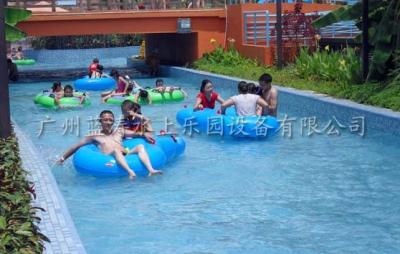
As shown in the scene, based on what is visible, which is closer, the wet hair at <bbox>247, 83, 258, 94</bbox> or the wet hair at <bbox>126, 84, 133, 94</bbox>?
the wet hair at <bbox>247, 83, 258, 94</bbox>

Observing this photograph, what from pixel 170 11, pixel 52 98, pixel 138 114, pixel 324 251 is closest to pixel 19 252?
Answer: pixel 324 251

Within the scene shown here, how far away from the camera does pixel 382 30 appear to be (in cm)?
1276

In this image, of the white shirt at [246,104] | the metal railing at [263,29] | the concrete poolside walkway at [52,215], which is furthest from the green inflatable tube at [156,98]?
the concrete poolside walkway at [52,215]

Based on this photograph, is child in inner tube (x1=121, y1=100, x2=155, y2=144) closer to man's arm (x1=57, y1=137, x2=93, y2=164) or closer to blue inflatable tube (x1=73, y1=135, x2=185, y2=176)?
blue inflatable tube (x1=73, y1=135, x2=185, y2=176)

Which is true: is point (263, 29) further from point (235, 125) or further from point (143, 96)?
point (235, 125)

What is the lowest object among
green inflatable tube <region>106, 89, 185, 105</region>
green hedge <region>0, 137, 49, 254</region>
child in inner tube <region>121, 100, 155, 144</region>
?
green inflatable tube <region>106, 89, 185, 105</region>

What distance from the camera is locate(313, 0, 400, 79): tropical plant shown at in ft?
41.5

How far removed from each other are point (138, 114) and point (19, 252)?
5.91 metres

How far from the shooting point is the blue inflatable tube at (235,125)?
10.6 m

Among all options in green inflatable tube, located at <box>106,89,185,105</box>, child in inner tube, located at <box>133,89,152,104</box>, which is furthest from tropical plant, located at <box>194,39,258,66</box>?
child in inner tube, located at <box>133,89,152,104</box>

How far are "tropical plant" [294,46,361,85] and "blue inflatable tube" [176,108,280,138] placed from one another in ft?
11.6

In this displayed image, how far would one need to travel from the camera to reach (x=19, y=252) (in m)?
3.39

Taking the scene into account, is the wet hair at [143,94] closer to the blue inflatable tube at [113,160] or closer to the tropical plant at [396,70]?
the tropical plant at [396,70]

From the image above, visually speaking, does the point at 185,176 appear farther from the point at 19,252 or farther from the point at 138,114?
the point at 19,252
